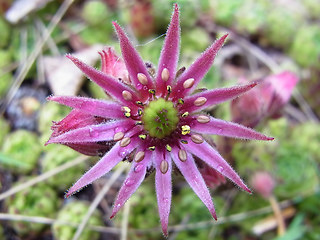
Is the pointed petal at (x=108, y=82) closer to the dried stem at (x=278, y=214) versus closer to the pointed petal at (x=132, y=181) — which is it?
the pointed petal at (x=132, y=181)

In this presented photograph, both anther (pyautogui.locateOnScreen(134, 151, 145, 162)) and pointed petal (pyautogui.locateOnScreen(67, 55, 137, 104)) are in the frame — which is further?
anther (pyautogui.locateOnScreen(134, 151, 145, 162))

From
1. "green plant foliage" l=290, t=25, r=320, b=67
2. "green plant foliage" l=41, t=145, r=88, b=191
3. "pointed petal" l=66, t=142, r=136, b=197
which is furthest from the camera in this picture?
"green plant foliage" l=290, t=25, r=320, b=67

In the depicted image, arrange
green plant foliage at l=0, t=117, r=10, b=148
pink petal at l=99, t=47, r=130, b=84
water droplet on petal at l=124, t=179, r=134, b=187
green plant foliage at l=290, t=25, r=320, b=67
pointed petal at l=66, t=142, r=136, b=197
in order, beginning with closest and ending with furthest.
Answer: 1. pointed petal at l=66, t=142, r=136, b=197
2. water droplet on petal at l=124, t=179, r=134, b=187
3. pink petal at l=99, t=47, r=130, b=84
4. green plant foliage at l=0, t=117, r=10, b=148
5. green plant foliage at l=290, t=25, r=320, b=67

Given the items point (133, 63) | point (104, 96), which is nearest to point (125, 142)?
point (133, 63)

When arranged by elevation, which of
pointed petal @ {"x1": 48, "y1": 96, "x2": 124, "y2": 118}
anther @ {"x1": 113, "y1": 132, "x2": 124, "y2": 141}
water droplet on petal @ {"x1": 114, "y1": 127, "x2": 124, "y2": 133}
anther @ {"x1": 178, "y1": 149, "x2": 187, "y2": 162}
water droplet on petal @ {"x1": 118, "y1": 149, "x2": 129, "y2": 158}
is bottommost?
anther @ {"x1": 178, "y1": 149, "x2": 187, "y2": 162}

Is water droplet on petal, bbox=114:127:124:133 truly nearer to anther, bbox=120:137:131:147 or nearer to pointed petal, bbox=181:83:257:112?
anther, bbox=120:137:131:147

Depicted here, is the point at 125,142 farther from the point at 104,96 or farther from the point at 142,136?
the point at 104,96

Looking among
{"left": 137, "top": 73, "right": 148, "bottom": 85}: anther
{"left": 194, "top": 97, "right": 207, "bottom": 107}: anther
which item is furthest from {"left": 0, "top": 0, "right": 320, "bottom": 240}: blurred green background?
{"left": 137, "top": 73, "right": 148, "bottom": 85}: anther
